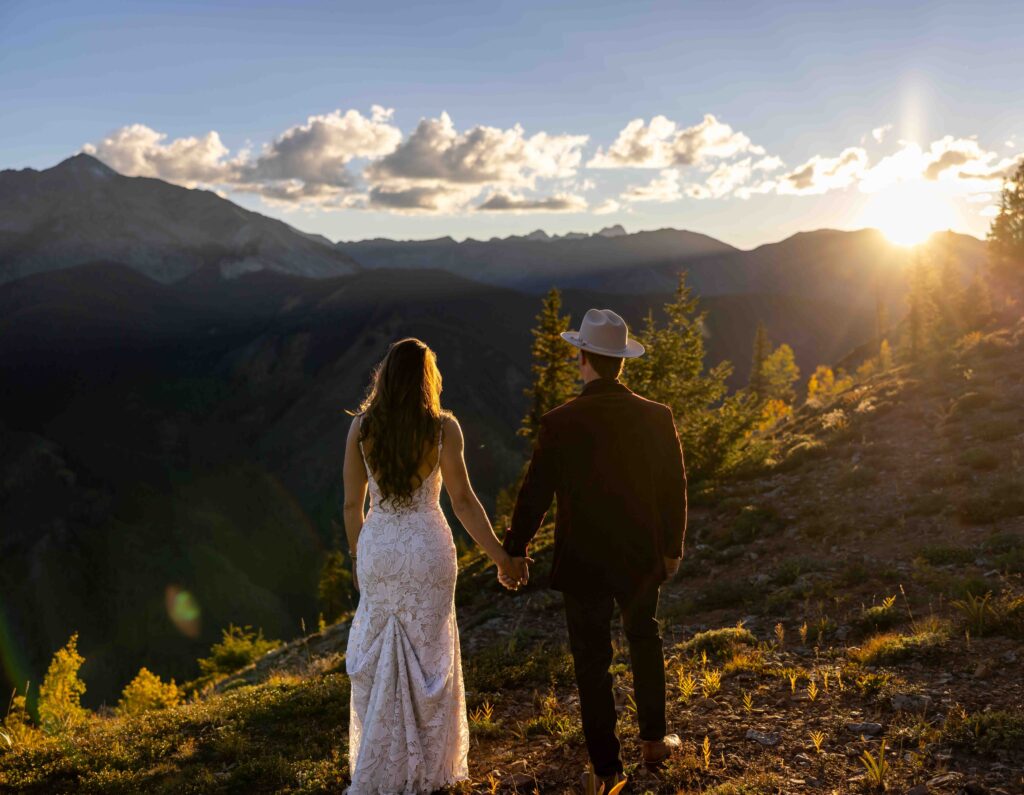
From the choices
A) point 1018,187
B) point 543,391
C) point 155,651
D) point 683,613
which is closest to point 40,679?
point 155,651

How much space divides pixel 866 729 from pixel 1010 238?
226 feet

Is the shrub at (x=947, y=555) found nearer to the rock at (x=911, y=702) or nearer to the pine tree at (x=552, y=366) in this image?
the rock at (x=911, y=702)

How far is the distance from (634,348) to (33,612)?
364 ft

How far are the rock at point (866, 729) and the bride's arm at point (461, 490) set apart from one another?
3.16 meters

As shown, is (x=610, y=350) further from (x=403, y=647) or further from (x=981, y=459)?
(x=981, y=459)

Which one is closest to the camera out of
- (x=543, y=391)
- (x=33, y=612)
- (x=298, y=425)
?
(x=543, y=391)

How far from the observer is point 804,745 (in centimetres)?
536

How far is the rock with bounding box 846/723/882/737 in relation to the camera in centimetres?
541

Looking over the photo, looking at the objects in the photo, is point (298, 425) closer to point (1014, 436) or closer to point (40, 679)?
point (40, 679)

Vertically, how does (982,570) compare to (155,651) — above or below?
above

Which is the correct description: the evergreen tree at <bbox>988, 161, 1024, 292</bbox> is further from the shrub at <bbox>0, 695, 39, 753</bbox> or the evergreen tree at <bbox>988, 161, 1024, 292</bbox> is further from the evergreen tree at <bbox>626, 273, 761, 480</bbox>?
the shrub at <bbox>0, 695, 39, 753</bbox>

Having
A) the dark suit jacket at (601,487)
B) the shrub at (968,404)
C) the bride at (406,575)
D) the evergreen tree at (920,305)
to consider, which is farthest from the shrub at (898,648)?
the evergreen tree at (920,305)

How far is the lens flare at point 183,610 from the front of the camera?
88125mm

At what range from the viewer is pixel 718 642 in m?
8.24
